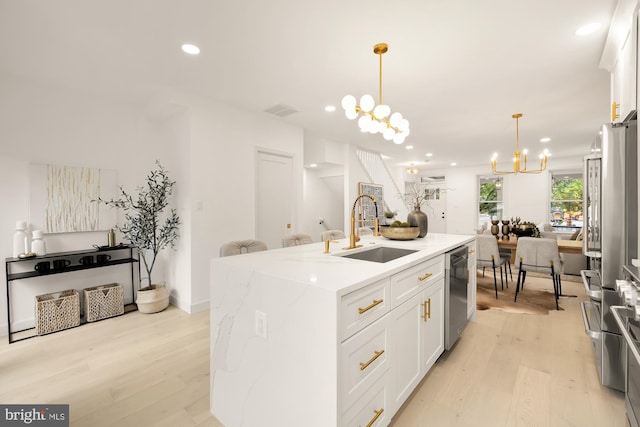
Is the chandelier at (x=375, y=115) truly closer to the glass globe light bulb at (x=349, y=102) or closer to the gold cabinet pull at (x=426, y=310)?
the glass globe light bulb at (x=349, y=102)

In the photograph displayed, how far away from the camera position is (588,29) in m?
2.21

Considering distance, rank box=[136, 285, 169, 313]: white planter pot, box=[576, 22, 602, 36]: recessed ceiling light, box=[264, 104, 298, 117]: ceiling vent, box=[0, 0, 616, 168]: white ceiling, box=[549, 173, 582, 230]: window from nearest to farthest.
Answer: box=[0, 0, 616, 168]: white ceiling
box=[576, 22, 602, 36]: recessed ceiling light
box=[136, 285, 169, 313]: white planter pot
box=[264, 104, 298, 117]: ceiling vent
box=[549, 173, 582, 230]: window

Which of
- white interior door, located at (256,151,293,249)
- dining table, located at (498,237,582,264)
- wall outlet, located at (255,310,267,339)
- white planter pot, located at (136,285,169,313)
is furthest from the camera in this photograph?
white interior door, located at (256,151,293,249)

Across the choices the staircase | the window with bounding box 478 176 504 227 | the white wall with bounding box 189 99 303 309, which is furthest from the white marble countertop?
the window with bounding box 478 176 504 227

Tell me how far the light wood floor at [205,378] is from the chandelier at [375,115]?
1.95 metres

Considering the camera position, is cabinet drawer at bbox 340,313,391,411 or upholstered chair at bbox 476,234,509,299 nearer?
cabinet drawer at bbox 340,313,391,411

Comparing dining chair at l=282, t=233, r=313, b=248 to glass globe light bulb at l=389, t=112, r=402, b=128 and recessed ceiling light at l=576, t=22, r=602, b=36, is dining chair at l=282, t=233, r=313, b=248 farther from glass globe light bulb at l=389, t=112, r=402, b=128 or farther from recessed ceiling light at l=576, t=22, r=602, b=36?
recessed ceiling light at l=576, t=22, r=602, b=36

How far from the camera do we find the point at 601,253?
6.13 feet

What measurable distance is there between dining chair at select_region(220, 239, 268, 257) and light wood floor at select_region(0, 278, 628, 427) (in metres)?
0.93

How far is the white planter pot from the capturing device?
3479 mm

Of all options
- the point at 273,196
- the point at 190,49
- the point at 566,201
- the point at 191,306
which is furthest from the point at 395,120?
the point at 566,201

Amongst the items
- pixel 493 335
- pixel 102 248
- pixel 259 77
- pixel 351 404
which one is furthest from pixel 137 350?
pixel 493 335

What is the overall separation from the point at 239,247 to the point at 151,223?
173 cm

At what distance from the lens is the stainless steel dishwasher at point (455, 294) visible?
2273 millimetres
